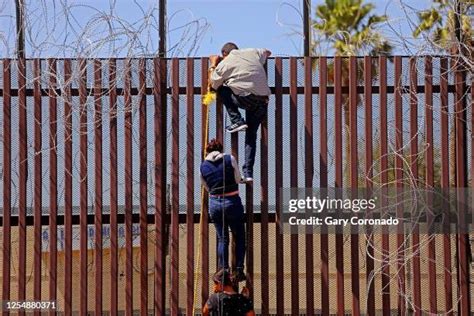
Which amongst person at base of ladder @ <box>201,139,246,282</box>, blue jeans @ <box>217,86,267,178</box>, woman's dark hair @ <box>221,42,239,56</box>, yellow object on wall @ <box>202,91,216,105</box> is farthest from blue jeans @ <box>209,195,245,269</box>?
woman's dark hair @ <box>221,42,239,56</box>

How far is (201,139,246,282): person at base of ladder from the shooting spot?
678 cm

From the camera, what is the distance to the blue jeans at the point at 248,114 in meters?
6.95

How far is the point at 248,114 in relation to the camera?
7.01m

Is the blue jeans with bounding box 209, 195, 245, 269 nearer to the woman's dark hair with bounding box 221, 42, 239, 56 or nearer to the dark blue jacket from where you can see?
the dark blue jacket

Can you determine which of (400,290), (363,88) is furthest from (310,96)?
(400,290)

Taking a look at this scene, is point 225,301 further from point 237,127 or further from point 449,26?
point 449,26

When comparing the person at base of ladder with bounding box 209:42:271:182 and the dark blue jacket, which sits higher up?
the person at base of ladder with bounding box 209:42:271:182

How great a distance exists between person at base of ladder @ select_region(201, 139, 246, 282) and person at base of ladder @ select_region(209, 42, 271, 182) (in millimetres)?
209

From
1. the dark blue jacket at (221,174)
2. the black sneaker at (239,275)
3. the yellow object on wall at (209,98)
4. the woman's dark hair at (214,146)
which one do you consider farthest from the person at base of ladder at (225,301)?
the yellow object on wall at (209,98)

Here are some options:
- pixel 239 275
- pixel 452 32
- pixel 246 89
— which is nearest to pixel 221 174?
pixel 246 89

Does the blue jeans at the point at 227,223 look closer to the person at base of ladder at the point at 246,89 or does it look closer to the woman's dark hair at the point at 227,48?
the person at base of ladder at the point at 246,89

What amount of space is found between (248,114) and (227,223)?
97 centimetres

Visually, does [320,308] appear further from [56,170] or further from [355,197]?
[56,170]

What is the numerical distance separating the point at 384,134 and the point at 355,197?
0.61m
